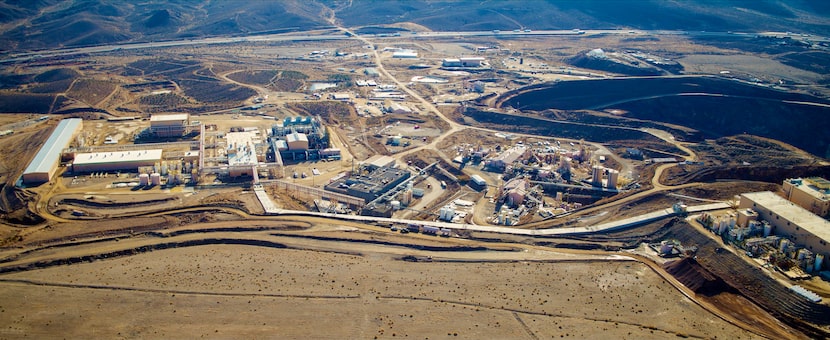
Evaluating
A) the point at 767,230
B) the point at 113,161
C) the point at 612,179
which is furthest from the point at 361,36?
the point at 767,230

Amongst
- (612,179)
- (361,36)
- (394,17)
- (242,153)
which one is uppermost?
(394,17)

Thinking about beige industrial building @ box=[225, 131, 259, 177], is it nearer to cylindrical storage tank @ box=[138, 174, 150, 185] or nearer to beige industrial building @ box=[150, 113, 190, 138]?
beige industrial building @ box=[150, 113, 190, 138]

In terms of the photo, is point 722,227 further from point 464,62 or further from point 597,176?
point 464,62

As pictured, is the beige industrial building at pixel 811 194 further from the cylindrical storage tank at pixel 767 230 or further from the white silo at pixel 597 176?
the white silo at pixel 597 176

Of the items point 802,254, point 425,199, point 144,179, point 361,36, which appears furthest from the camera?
point 361,36

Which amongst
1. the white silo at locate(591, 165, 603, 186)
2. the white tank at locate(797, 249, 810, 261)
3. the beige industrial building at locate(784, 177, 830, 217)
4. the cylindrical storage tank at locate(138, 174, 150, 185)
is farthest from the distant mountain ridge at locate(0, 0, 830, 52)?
the white tank at locate(797, 249, 810, 261)

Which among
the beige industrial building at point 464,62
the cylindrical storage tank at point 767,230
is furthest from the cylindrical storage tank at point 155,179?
the beige industrial building at point 464,62

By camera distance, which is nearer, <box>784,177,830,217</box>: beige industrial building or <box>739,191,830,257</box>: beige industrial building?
<box>739,191,830,257</box>: beige industrial building
